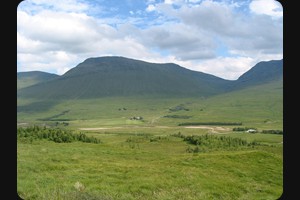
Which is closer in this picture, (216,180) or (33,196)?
(33,196)

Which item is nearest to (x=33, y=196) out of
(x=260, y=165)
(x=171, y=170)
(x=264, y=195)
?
(x=171, y=170)

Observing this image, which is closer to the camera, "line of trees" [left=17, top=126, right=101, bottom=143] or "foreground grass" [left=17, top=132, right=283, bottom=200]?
"foreground grass" [left=17, top=132, right=283, bottom=200]

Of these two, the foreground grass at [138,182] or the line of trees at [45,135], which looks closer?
the foreground grass at [138,182]

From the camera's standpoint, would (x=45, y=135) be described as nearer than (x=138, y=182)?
No

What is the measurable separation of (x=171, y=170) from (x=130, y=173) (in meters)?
2.40

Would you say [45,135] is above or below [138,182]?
above
